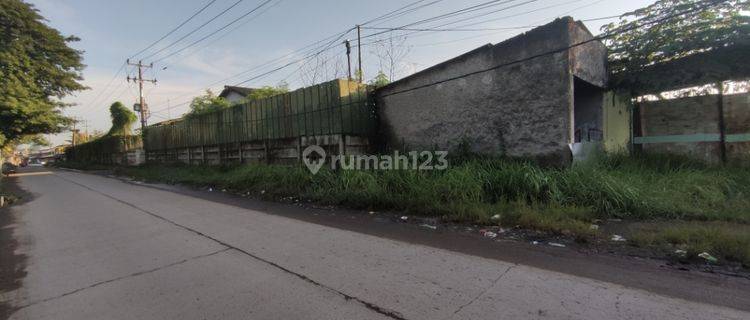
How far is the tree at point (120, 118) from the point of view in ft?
104

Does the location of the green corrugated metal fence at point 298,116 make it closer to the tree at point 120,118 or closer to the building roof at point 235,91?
the building roof at point 235,91

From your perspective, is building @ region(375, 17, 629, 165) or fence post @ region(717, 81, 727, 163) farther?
fence post @ region(717, 81, 727, 163)

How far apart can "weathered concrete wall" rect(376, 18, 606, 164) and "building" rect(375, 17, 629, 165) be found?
2 cm

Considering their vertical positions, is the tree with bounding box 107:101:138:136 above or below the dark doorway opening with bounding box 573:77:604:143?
above

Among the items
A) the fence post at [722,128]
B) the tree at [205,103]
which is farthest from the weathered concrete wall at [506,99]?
the tree at [205,103]

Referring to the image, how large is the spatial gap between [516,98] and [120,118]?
36509mm

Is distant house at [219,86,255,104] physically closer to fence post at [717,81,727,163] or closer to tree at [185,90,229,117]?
tree at [185,90,229,117]

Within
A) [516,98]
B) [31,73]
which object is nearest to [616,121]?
A: [516,98]

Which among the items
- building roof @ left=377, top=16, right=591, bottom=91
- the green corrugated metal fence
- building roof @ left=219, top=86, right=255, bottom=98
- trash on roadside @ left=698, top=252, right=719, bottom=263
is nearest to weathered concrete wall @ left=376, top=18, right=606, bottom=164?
building roof @ left=377, top=16, right=591, bottom=91

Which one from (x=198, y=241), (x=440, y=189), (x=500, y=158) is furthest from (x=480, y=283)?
(x=500, y=158)

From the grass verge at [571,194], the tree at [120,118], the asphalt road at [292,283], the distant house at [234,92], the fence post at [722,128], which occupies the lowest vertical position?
the asphalt road at [292,283]

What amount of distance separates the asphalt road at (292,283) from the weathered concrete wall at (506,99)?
14.6 feet

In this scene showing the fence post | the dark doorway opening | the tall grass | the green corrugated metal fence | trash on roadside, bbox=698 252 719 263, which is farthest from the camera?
the green corrugated metal fence

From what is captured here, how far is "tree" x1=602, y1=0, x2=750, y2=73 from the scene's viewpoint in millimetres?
7305
